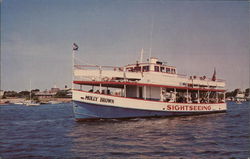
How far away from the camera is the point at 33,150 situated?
1259cm

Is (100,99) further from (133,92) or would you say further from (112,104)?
(133,92)

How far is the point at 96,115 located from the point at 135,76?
601 centimetres

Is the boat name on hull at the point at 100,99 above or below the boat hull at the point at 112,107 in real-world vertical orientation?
above

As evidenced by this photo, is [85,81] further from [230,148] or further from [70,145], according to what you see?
[230,148]

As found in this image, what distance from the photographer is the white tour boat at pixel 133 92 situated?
23.3m

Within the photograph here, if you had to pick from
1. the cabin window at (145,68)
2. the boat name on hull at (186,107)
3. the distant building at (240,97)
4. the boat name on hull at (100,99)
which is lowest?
the distant building at (240,97)

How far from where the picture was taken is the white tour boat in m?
23.3

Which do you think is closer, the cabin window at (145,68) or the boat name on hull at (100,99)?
the boat name on hull at (100,99)

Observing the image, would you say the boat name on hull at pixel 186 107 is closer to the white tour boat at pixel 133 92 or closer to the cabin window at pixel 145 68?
the white tour boat at pixel 133 92

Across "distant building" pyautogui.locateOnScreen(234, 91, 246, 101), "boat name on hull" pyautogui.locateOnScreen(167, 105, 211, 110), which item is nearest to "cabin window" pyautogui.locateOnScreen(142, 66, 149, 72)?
"boat name on hull" pyautogui.locateOnScreen(167, 105, 211, 110)

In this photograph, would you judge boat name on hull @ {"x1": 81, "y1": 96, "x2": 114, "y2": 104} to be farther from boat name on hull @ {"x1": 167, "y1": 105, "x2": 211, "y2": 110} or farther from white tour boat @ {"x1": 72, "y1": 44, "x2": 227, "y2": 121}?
boat name on hull @ {"x1": 167, "y1": 105, "x2": 211, "y2": 110}

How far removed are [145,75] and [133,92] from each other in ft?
8.19

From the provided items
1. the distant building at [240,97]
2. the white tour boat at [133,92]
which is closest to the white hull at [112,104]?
the white tour boat at [133,92]

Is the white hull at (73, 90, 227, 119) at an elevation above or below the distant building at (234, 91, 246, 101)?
above
